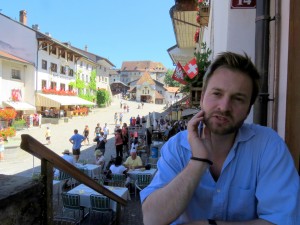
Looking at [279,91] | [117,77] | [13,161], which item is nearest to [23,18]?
[13,161]

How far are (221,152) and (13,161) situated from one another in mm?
16248

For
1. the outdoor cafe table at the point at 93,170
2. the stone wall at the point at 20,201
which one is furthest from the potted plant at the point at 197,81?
the outdoor cafe table at the point at 93,170

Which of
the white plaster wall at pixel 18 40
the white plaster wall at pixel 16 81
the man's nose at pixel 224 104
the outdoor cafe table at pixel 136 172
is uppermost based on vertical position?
the white plaster wall at pixel 18 40

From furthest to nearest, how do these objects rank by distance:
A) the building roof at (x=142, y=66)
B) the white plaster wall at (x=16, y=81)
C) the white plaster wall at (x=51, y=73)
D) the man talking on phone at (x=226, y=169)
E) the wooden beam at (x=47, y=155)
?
the building roof at (x=142, y=66) → the white plaster wall at (x=51, y=73) → the white plaster wall at (x=16, y=81) → the wooden beam at (x=47, y=155) → the man talking on phone at (x=226, y=169)

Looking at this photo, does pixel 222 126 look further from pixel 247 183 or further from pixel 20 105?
Result: pixel 20 105

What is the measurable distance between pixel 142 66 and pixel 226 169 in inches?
5448

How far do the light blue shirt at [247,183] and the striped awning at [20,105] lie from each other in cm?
3309

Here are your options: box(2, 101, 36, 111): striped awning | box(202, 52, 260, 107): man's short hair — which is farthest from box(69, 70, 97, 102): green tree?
box(202, 52, 260, 107): man's short hair

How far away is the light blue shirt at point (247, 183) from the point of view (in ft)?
4.57

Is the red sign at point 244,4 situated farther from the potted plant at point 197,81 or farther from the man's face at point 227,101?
the man's face at point 227,101

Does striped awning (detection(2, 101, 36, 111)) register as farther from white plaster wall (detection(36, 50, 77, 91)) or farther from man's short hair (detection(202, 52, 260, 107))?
man's short hair (detection(202, 52, 260, 107))

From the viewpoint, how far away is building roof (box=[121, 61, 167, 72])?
5428 inches

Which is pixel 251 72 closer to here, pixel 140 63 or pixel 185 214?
pixel 185 214

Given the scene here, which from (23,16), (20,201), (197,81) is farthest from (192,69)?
(23,16)
